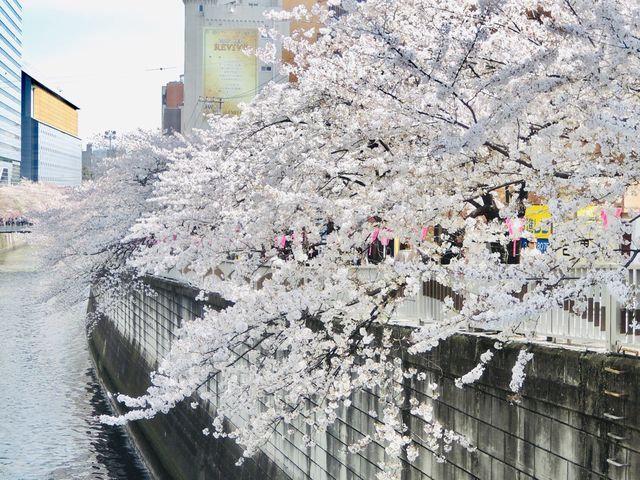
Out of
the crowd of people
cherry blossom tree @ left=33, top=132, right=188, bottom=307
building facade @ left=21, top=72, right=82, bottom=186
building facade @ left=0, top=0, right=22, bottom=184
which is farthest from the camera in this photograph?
building facade @ left=21, top=72, right=82, bottom=186

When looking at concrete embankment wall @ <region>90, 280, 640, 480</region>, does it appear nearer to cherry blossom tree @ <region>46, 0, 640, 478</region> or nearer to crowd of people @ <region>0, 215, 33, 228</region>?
cherry blossom tree @ <region>46, 0, 640, 478</region>

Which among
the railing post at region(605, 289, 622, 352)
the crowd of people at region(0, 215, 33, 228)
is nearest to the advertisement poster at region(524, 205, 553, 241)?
the railing post at region(605, 289, 622, 352)

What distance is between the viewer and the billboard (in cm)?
5678

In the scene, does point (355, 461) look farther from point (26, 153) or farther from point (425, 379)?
point (26, 153)

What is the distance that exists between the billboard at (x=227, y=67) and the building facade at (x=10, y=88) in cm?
9171

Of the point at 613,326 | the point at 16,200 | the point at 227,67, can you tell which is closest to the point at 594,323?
the point at 613,326

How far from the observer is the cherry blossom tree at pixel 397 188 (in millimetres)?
6152

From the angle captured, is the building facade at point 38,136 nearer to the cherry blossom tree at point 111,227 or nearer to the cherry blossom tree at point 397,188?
the cherry blossom tree at point 111,227

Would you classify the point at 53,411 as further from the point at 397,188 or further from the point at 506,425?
the point at 506,425

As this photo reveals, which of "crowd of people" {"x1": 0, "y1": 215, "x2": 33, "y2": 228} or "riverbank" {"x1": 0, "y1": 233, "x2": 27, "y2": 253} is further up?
"crowd of people" {"x1": 0, "y1": 215, "x2": 33, "y2": 228}

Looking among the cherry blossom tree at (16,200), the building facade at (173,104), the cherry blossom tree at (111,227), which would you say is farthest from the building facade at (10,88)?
the cherry blossom tree at (111,227)

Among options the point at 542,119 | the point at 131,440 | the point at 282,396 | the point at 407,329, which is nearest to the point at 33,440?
the point at 131,440

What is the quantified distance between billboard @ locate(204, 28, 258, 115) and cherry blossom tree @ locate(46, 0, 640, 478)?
150 ft

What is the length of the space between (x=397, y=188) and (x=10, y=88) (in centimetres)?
15196
